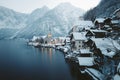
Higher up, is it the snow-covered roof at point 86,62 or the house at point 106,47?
the house at point 106,47

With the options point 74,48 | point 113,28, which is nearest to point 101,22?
point 113,28

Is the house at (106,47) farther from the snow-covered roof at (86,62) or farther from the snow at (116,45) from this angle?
the snow-covered roof at (86,62)

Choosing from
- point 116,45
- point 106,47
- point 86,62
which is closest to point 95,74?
point 106,47

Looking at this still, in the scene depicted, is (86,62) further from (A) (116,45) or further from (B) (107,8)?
(B) (107,8)

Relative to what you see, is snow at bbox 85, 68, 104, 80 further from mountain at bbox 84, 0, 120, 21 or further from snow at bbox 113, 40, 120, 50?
mountain at bbox 84, 0, 120, 21

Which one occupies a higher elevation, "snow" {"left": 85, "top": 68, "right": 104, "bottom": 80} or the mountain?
the mountain

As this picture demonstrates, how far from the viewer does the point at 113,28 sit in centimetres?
5450

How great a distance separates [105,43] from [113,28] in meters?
14.8

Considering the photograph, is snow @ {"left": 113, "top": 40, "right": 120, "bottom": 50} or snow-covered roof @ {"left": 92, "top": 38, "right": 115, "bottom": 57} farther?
snow @ {"left": 113, "top": 40, "right": 120, "bottom": 50}

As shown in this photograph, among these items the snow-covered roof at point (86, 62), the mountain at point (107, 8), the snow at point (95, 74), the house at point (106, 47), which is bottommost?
the snow at point (95, 74)

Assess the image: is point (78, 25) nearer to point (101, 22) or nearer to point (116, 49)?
point (101, 22)

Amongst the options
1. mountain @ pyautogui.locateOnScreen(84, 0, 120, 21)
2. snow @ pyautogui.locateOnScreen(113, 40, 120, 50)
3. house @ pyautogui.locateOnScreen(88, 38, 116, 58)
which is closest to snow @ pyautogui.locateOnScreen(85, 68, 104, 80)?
house @ pyautogui.locateOnScreen(88, 38, 116, 58)

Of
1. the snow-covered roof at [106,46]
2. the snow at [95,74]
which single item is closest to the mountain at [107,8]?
the snow-covered roof at [106,46]

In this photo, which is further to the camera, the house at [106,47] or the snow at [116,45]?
the snow at [116,45]
